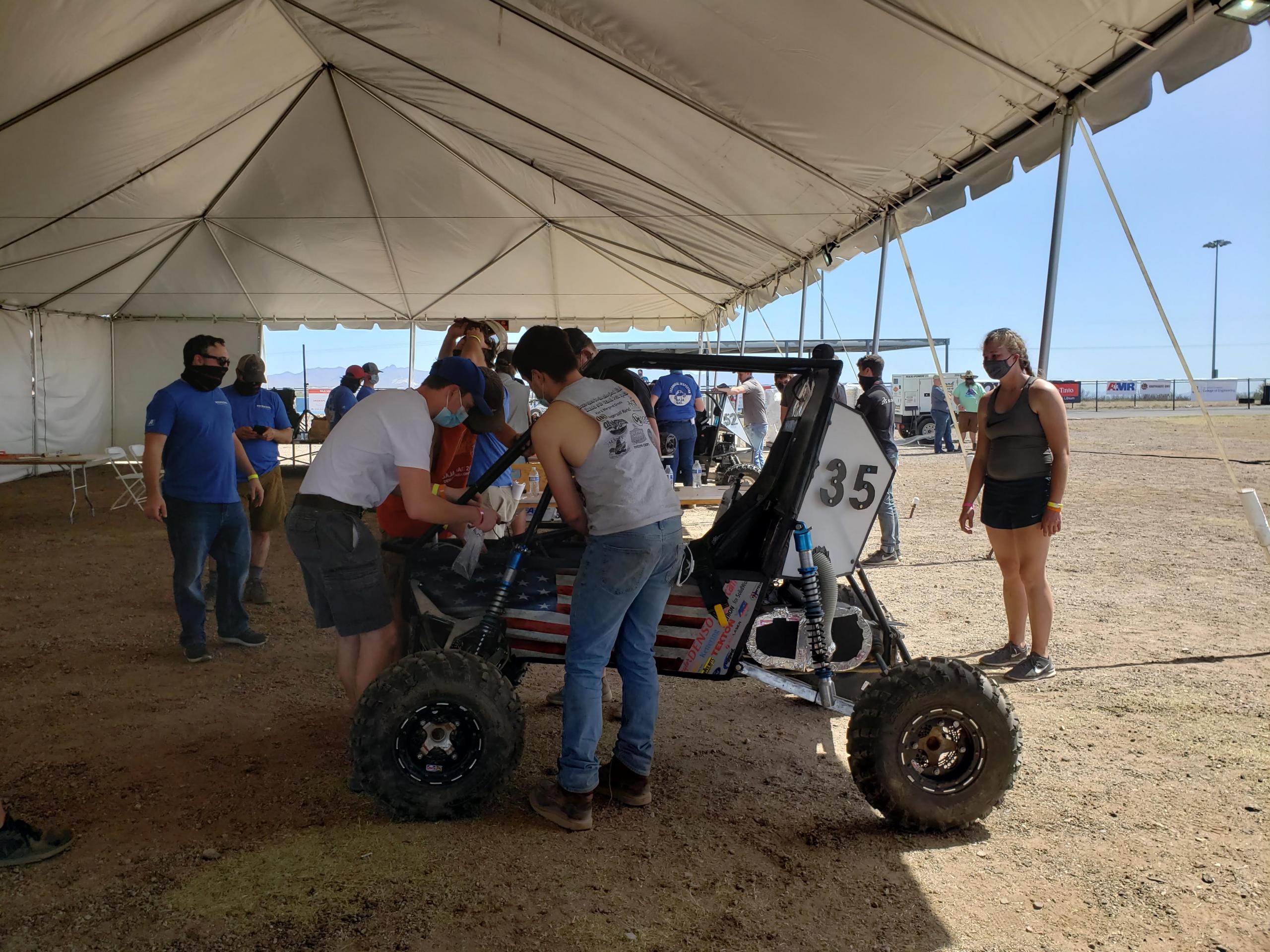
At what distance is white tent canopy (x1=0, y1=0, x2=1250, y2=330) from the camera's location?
4461 mm

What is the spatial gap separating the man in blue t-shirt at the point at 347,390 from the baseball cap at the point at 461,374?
9.53 m

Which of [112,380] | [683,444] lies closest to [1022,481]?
[683,444]

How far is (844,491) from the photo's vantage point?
10.7 ft

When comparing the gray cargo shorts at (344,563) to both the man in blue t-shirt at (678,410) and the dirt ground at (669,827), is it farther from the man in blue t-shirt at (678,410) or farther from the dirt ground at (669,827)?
the man in blue t-shirt at (678,410)

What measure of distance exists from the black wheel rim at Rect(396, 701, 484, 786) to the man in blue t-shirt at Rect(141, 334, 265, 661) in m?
2.71

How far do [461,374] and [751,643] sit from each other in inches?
57.6

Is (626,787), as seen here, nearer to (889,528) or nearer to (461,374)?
(461,374)

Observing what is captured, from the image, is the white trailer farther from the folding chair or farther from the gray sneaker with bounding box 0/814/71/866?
the gray sneaker with bounding box 0/814/71/866

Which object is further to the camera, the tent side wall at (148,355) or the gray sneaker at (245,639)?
the tent side wall at (148,355)

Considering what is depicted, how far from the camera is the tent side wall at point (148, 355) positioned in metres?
16.9

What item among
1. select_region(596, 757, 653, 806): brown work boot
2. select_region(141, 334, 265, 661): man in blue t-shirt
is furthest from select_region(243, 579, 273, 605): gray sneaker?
select_region(596, 757, 653, 806): brown work boot

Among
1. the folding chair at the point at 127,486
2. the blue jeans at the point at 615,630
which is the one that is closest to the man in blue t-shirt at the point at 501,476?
the blue jeans at the point at 615,630

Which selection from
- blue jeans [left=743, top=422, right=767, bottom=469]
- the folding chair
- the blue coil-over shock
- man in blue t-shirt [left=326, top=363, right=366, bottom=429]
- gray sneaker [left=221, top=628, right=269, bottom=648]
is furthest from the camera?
blue jeans [left=743, top=422, right=767, bottom=469]

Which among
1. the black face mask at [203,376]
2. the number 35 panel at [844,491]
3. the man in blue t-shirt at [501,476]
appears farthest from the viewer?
the black face mask at [203,376]
